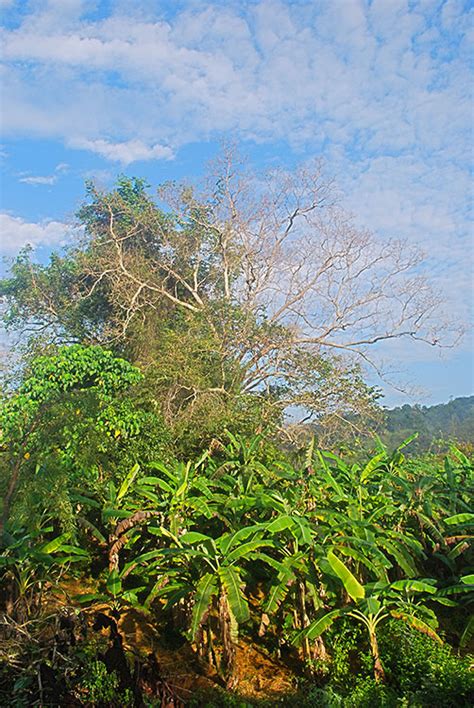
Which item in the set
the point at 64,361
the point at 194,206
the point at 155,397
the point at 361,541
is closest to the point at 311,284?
the point at 194,206

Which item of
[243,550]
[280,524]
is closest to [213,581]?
[243,550]

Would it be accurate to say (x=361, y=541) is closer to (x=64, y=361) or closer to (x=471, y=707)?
(x=471, y=707)

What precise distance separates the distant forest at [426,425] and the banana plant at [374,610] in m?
5.43

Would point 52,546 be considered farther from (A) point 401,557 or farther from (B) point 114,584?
(A) point 401,557

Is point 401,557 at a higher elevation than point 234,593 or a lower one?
lower

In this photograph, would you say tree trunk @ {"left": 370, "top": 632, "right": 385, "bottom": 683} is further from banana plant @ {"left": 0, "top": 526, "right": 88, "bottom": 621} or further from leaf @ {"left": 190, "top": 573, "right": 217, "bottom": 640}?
banana plant @ {"left": 0, "top": 526, "right": 88, "bottom": 621}

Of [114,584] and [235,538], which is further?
[114,584]

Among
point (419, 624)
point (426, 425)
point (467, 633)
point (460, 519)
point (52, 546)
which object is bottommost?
point (467, 633)

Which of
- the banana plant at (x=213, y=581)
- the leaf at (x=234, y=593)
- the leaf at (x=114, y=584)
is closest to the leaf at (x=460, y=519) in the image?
the banana plant at (x=213, y=581)

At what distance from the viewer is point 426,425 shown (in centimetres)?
2356

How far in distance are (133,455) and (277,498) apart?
140 inches

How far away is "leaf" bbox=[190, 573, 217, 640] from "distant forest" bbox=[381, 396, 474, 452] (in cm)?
643

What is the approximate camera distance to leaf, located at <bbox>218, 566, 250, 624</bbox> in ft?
11.5

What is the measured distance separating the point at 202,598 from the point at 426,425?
21.8m
